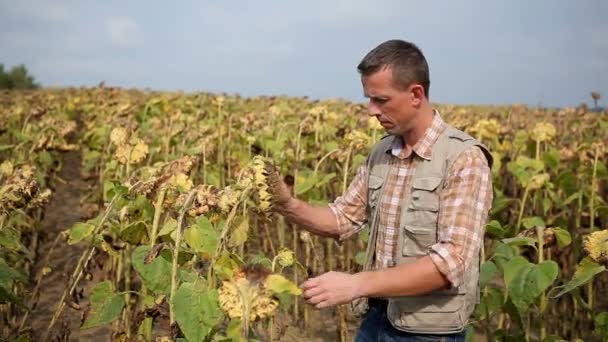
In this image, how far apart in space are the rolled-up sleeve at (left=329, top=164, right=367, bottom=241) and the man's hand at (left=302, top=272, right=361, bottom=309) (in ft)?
2.28

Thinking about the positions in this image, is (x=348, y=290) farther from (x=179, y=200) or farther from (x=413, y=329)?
(x=179, y=200)

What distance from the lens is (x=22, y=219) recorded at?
4.25 m

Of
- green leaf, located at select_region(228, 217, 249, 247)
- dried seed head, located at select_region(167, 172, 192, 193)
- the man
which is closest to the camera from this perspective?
the man

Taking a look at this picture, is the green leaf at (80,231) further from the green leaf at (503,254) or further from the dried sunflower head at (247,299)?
the green leaf at (503,254)

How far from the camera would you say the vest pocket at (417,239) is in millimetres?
1948

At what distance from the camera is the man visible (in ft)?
5.72

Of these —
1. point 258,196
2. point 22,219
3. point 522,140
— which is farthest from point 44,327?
point 522,140

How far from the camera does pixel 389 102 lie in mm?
1972

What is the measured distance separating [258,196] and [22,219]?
2896mm

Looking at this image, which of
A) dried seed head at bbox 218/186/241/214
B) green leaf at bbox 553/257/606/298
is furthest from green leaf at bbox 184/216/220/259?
green leaf at bbox 553/257/606/298

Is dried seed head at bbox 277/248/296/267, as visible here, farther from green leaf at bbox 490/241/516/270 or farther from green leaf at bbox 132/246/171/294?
green leaf at bbox 490/241/516/270

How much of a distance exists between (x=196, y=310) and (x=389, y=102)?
2.46 feet

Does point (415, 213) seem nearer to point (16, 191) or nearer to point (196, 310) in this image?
point (196, 310)

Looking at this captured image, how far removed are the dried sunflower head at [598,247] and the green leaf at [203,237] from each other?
1041 millimetres
